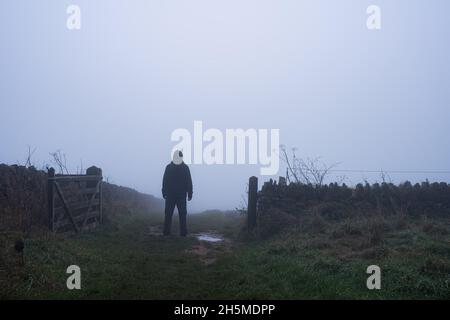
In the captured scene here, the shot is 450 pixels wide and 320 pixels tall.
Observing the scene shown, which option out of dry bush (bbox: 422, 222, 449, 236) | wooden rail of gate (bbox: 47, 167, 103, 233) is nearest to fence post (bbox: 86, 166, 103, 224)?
wooden rail of gate (bbox: 47, 167, 103, 233)

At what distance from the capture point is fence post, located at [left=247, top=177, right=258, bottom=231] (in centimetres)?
1306

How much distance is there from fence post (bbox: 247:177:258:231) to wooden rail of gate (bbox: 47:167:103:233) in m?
4.60

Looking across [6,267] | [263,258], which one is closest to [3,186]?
[6,267]

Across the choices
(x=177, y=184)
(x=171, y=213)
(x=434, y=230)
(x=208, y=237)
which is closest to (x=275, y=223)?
(x=208, y=237)

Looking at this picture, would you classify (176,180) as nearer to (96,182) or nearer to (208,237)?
(208,237)

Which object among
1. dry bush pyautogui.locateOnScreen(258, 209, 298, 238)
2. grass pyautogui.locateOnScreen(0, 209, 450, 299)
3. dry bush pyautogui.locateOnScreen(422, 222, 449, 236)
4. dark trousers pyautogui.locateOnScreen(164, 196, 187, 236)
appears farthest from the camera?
dark trousers pyautogui.locateOnScreen(164, 196, 187, 236)

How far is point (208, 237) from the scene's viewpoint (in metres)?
13.4

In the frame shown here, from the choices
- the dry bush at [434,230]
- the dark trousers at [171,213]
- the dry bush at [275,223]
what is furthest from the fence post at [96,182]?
the dry bush at [434,230]

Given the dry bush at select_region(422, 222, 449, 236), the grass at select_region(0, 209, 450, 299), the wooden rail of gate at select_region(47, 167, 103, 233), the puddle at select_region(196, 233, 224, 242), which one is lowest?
the puddle at select_region(196, 233, 224, 242)

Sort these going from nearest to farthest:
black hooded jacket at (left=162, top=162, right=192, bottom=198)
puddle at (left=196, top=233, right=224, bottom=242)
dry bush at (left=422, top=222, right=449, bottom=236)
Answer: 1. dry bush at (left=422, top=222, right=449, bottom=236)
2. puddle at (left=196, top=233, right=224, bottom=242)
3. black hooded jacket at (left=162, top=162, right=192, bottom=198)

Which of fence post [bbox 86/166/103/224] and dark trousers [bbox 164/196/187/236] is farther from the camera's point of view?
fence post [bbox 86/166/103/224]

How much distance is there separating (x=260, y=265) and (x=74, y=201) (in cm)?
617

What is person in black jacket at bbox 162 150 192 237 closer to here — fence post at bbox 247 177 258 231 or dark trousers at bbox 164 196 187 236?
dark trousers at bbox 164 196 187 236
